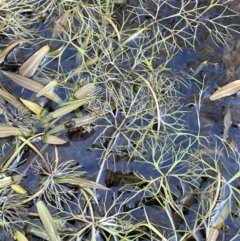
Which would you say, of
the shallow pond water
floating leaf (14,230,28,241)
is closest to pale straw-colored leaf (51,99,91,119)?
the shallow pond water

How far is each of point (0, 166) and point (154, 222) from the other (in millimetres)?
454

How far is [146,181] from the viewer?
139 cm

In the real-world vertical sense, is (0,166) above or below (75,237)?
above

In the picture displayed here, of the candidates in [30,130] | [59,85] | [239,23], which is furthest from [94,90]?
[239,23]

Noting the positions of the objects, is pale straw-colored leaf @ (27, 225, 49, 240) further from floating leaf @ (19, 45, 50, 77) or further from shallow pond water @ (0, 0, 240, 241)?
floating leaf @ (19, 45, 50, 77)

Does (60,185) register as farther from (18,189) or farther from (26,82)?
(26,82)

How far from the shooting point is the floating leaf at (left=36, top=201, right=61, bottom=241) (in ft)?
4.37

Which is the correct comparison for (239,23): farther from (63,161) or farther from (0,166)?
(0,166)

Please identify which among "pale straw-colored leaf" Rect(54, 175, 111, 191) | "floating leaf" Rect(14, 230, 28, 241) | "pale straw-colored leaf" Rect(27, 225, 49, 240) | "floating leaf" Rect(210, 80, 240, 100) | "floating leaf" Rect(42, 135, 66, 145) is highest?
"floating leaf" Rect(42, 135, 66, 145)

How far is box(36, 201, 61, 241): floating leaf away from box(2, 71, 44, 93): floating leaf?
1.10ft

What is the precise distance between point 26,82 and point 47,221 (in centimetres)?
41

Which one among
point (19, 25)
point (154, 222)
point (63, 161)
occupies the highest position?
point (19, 25)

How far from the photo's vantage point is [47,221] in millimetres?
1340

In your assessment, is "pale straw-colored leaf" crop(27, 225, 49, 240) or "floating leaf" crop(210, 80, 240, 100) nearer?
"pale straw-colored leaf" crop(27, 225, 49, 240)
